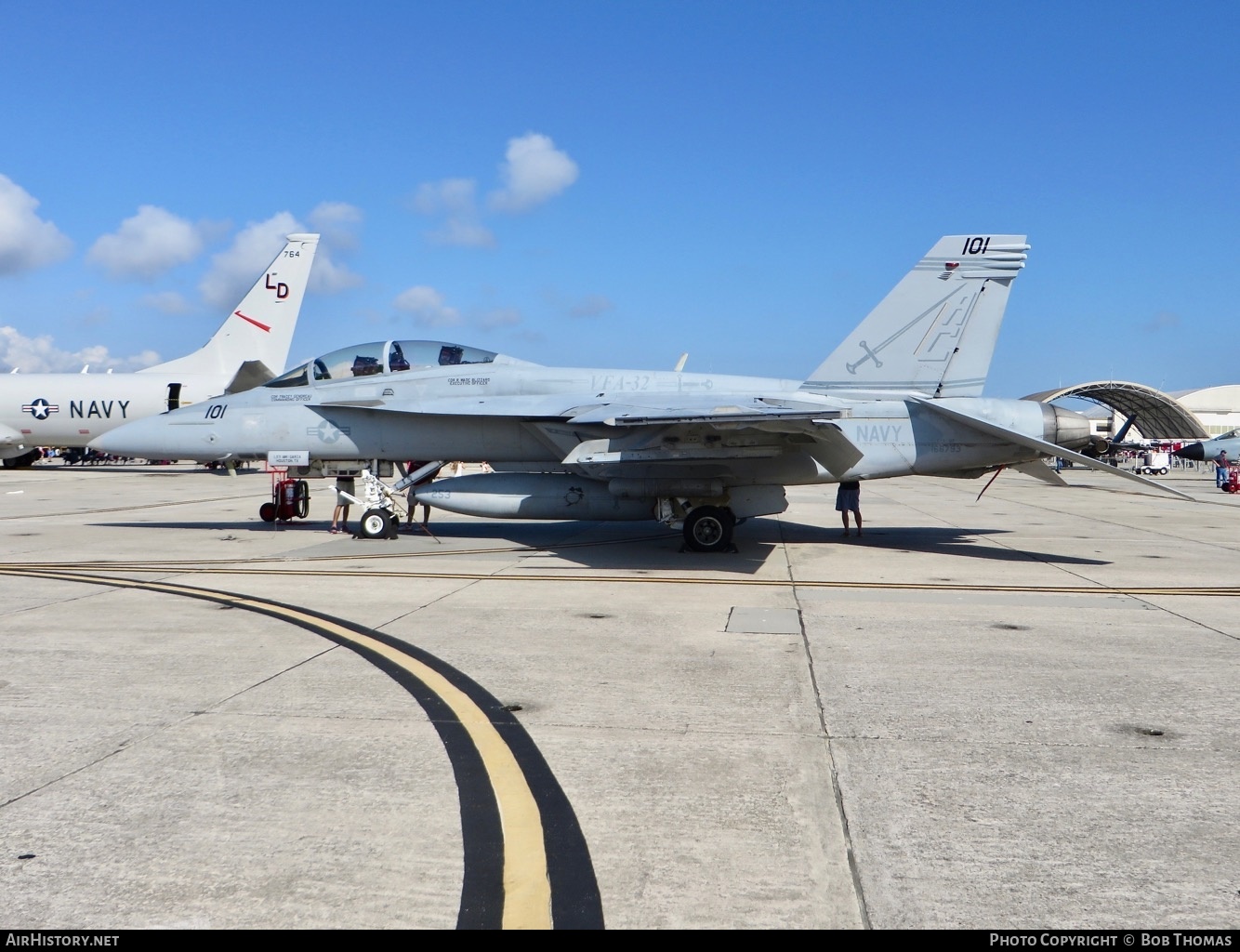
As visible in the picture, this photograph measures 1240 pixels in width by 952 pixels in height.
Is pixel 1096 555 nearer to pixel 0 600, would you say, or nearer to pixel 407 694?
pixel 407 694

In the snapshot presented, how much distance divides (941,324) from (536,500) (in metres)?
6.37

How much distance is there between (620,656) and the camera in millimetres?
6984

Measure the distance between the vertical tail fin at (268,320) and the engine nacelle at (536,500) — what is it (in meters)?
24.3

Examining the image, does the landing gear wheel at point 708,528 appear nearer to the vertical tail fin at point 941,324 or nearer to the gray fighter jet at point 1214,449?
the vertical tail fin at point 941,324

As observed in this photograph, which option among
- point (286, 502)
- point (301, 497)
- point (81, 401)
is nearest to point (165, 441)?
point (286, 502)

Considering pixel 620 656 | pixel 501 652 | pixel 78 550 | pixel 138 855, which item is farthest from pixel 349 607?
pixel 78 550

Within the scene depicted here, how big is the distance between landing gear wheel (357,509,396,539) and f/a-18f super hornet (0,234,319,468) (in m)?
22.5

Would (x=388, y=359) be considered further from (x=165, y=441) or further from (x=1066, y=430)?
(x=1066, y=430)

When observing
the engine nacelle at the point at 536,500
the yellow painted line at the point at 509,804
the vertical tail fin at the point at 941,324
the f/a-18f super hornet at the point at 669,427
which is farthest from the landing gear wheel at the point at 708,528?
the yellow painted line at the point at 509,804

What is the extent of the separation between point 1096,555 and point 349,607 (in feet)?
35.5

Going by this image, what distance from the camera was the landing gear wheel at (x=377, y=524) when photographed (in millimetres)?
14852

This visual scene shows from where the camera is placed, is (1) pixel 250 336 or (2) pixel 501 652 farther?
(1) pixel 250 336

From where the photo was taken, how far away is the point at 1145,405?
241 ft

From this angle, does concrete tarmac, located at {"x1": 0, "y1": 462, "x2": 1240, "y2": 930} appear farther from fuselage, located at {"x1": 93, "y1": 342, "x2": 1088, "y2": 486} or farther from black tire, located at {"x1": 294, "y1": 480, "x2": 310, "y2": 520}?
black tire, located at {"x1": 294, "y1": 480, "x2": 310, "y2": 520}
